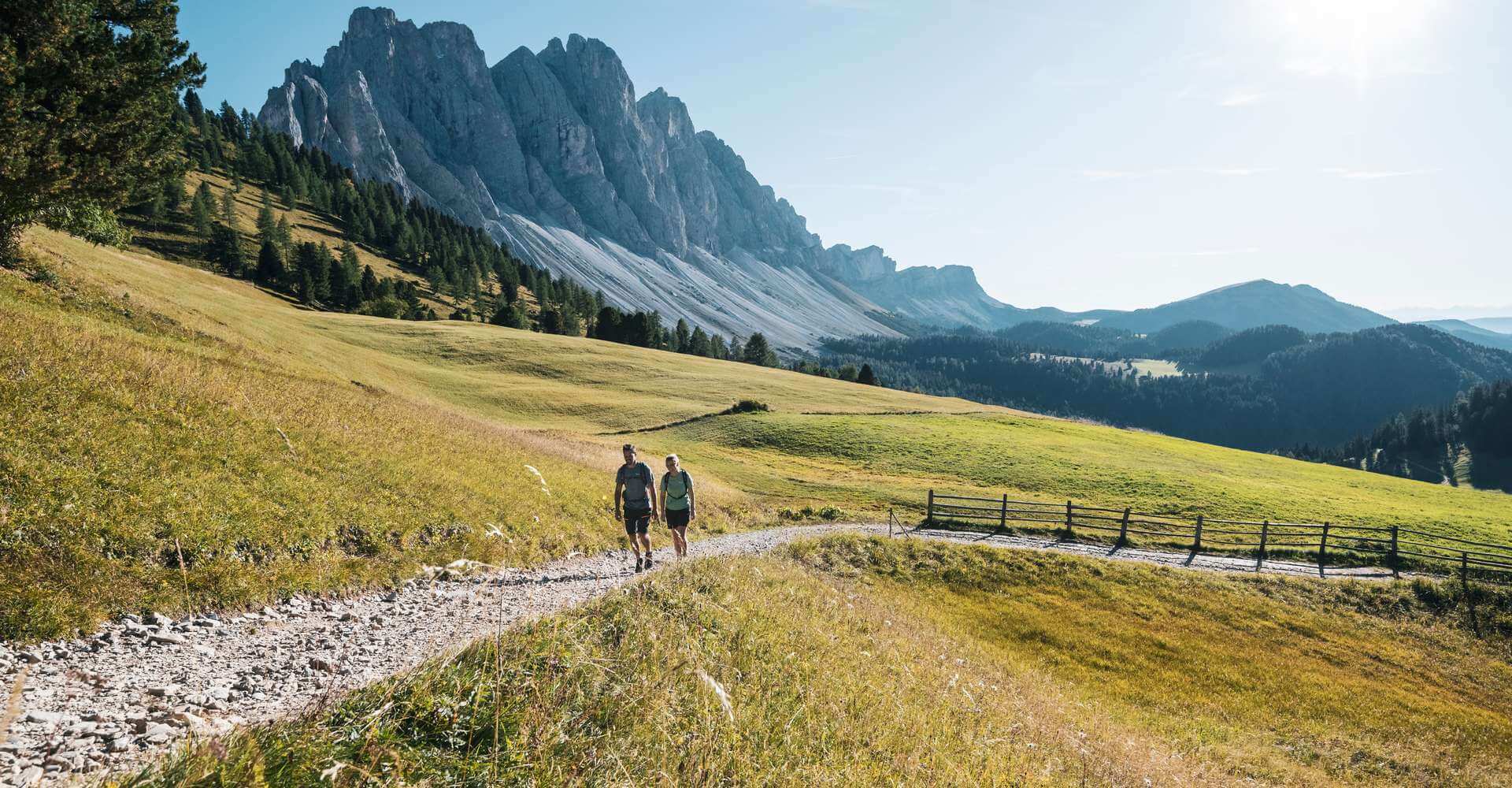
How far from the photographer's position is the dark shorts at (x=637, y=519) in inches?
614

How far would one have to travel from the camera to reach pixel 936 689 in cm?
1059

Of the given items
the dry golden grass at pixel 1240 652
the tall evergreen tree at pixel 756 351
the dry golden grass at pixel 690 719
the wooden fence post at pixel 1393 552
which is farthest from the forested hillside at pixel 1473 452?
the dry golden grass at pixel 690 719

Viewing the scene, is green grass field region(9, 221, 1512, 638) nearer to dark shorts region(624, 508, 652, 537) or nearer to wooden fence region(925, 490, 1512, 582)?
dark shorts region(624, 508, 652, 537)

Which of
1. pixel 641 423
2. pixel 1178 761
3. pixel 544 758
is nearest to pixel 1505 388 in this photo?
pixel 641 423

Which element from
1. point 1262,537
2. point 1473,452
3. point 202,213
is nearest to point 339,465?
point 1262,537

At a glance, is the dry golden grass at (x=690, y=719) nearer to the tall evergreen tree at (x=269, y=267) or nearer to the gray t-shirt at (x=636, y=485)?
the gray t-shirt at (x=636, y=485)

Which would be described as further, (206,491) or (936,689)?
(206,491)

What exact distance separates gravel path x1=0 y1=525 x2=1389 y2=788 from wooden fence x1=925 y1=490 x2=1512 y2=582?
28665mm

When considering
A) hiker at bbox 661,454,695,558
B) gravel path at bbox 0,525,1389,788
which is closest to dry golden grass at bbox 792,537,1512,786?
hiker at bbox 661,454,695,558

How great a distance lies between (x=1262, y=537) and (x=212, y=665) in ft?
130

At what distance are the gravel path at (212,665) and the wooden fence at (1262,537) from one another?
28.7 m

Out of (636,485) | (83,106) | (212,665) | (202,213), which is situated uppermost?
(202,213)

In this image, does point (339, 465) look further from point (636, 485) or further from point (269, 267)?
point (269, 267)

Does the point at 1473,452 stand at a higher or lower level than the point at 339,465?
lower
